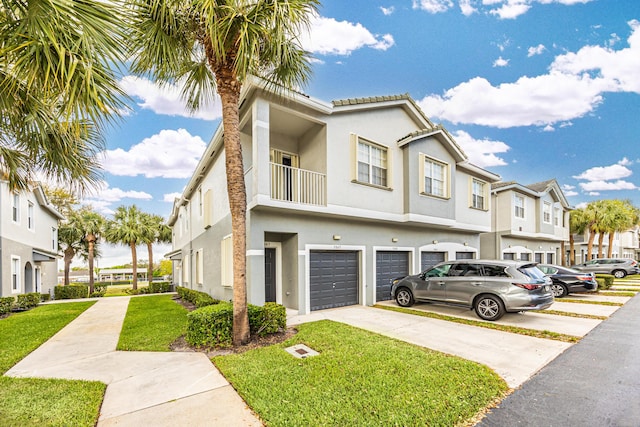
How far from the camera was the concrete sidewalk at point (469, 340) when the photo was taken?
532 centimetres

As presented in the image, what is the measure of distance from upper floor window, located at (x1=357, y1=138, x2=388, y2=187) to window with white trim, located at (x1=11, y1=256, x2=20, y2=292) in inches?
699

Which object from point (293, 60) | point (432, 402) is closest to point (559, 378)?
point (432, 402)

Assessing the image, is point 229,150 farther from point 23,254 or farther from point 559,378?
point 23,254

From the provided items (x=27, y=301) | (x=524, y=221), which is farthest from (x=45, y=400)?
(x=524, y=221)

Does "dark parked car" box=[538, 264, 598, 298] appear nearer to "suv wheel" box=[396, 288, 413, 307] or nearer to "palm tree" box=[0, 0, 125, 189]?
"suv wheel" box=[396, 288, 413, 307]

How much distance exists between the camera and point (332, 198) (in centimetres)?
1009

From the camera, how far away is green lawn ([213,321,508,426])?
11.6 ft

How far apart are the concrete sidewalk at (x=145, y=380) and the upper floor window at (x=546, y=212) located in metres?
25.6

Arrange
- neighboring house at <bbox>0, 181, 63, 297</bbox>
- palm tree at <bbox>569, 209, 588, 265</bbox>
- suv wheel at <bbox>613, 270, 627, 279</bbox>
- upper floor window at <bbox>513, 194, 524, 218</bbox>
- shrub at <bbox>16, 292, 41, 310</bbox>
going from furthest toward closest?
palm tree at <bbox>569, 209, 588, 265</bbox> → suv wheel at <bbox>613, 270, 627, 279</bbox> → upper floor window at <bbox>513, 194, 524, 218</bbox> → neighboring house at <bbox>0, 181, 63, 297</bbox> → shrub at <bbox>16, 292, 41, 310</bbox>

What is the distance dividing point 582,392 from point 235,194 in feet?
22.1

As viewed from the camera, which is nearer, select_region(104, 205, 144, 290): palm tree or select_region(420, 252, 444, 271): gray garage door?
select_region(420, 252, 444, 271): gray garage door

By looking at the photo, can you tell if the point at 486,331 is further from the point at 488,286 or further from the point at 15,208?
the point at 15,208

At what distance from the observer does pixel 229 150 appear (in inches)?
256

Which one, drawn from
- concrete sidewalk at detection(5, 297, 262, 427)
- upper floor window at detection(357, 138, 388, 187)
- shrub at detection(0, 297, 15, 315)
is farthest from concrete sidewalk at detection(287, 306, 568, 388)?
shrub at detection(0, 297, 15, 315)
